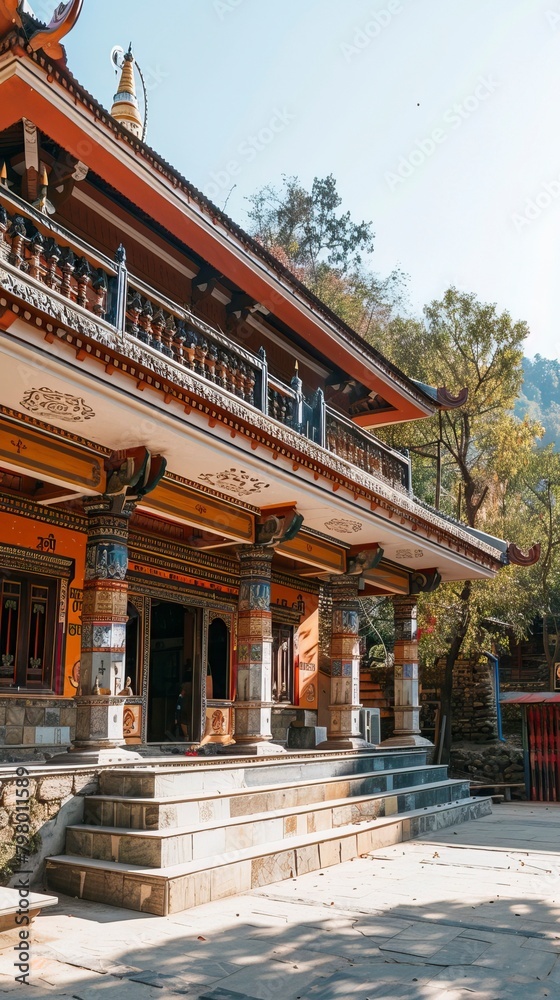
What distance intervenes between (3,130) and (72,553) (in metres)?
4.55

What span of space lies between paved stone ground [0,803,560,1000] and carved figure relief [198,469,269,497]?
4.00 meters

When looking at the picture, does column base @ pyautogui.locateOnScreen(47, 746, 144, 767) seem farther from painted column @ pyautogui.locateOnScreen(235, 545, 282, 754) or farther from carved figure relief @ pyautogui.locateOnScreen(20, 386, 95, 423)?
carved figure relief @ pyautogui.locateOnScreen(20, 386, 95, 423)

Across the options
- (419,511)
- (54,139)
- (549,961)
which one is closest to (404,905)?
(549,961)

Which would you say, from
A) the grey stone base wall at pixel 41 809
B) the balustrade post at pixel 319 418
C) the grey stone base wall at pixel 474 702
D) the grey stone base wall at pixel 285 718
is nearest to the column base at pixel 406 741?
the grey stone base wall at pixel 285 718

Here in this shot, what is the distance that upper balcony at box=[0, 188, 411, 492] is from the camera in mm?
6367

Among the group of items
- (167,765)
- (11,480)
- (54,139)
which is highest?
(54,139)

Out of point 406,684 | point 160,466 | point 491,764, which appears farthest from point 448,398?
point 160,466

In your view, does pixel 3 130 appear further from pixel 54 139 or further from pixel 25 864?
pixel 25 864

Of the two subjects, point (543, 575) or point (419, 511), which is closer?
point (419, 511)

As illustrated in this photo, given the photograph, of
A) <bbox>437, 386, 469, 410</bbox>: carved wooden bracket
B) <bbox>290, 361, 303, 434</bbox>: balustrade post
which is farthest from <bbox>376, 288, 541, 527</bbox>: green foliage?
<bbox>290, 361, 303, 434</bbox>: balustrade post

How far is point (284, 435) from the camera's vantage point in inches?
351

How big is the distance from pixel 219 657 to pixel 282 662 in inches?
59.5

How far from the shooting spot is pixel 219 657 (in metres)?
12.7

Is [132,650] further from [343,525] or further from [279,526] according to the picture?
[343,525]
